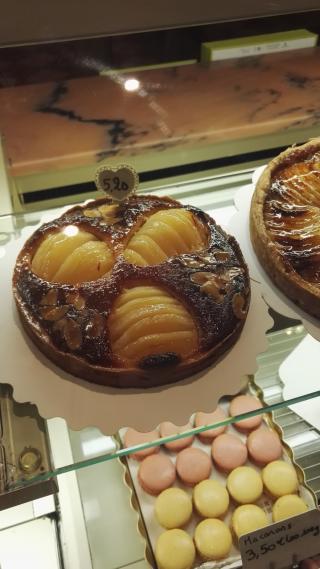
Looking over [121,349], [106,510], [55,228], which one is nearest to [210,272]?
[121,349]

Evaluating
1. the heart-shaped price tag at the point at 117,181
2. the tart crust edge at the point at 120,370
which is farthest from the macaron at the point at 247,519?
the heart-shaped price tag at the point at 117,181

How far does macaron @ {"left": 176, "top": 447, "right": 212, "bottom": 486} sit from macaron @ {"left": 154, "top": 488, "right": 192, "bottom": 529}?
1.8 inches

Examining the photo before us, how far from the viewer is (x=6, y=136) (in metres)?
1.71

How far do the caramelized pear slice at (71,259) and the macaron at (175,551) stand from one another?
716mm

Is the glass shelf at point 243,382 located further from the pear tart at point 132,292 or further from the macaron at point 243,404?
the pear tart at point 132,292

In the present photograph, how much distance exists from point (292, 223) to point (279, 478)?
28.8 inches

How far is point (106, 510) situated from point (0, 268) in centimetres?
74

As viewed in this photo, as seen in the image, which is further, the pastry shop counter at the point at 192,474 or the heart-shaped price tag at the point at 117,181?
the heart-shaped price tag at the point at 117,181

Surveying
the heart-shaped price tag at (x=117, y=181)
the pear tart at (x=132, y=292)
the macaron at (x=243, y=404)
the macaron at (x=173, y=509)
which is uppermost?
the heart-shaped price tag at (x=117, y=181)

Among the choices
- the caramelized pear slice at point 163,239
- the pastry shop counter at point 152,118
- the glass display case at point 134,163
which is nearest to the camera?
the glass display case at point 134,163

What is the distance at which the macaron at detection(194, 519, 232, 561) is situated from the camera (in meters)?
1.43

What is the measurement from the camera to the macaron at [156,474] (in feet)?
4.99

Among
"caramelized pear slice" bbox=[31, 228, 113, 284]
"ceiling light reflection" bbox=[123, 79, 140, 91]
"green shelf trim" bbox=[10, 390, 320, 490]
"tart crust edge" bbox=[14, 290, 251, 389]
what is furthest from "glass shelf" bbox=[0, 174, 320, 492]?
"ceiling light reflection" bbox=[123, 79, 140, 91]

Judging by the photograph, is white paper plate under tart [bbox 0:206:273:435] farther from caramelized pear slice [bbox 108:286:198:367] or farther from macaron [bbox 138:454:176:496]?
macaron [bbox 138:454:176:496]
